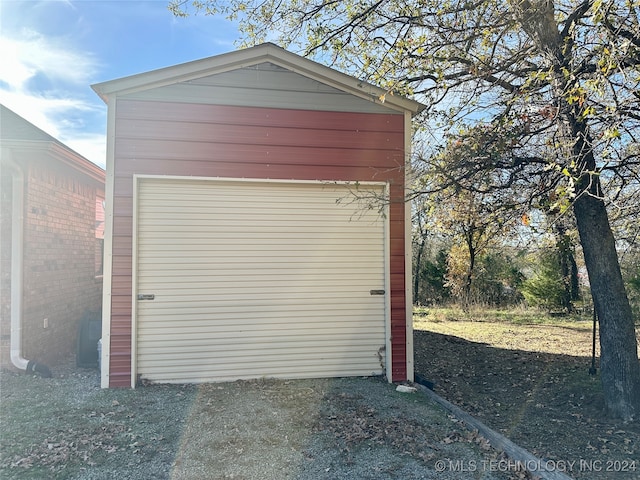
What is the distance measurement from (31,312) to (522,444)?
20.4 feet

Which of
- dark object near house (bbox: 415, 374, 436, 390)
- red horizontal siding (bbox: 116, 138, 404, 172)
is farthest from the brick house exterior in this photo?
dark object near house (bbox: 415, 374, 436, 390)

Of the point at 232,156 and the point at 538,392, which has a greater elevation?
the point at 232,156

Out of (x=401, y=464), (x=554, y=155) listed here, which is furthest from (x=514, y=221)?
(x=401, y=464)

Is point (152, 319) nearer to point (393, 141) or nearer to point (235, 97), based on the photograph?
point (235, 97)

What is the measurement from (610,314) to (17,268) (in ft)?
23.4

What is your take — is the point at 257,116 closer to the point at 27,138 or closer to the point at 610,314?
the point at 27,138

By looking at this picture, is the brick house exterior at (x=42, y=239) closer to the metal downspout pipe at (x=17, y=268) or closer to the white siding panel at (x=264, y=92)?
the metal downspout pipe at (x=17, y=268)

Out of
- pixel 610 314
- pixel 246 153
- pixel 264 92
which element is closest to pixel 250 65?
pixel 264 92

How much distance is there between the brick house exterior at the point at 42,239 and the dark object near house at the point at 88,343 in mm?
586

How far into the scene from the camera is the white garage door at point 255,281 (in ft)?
16.4

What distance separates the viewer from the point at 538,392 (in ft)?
16.6

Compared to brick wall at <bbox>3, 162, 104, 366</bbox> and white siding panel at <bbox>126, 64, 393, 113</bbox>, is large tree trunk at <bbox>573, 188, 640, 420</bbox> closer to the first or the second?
white siding panel at <bbox>126, 64, 393, 113</bbox>

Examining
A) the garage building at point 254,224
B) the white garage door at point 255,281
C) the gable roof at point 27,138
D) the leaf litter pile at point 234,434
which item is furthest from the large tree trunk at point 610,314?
the gable roof at point 27,138

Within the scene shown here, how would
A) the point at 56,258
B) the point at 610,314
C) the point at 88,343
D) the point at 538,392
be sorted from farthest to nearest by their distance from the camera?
1. the point at 56,258
2. the point at 88,343
3. the point at 538,392
4. the point at 610,314
